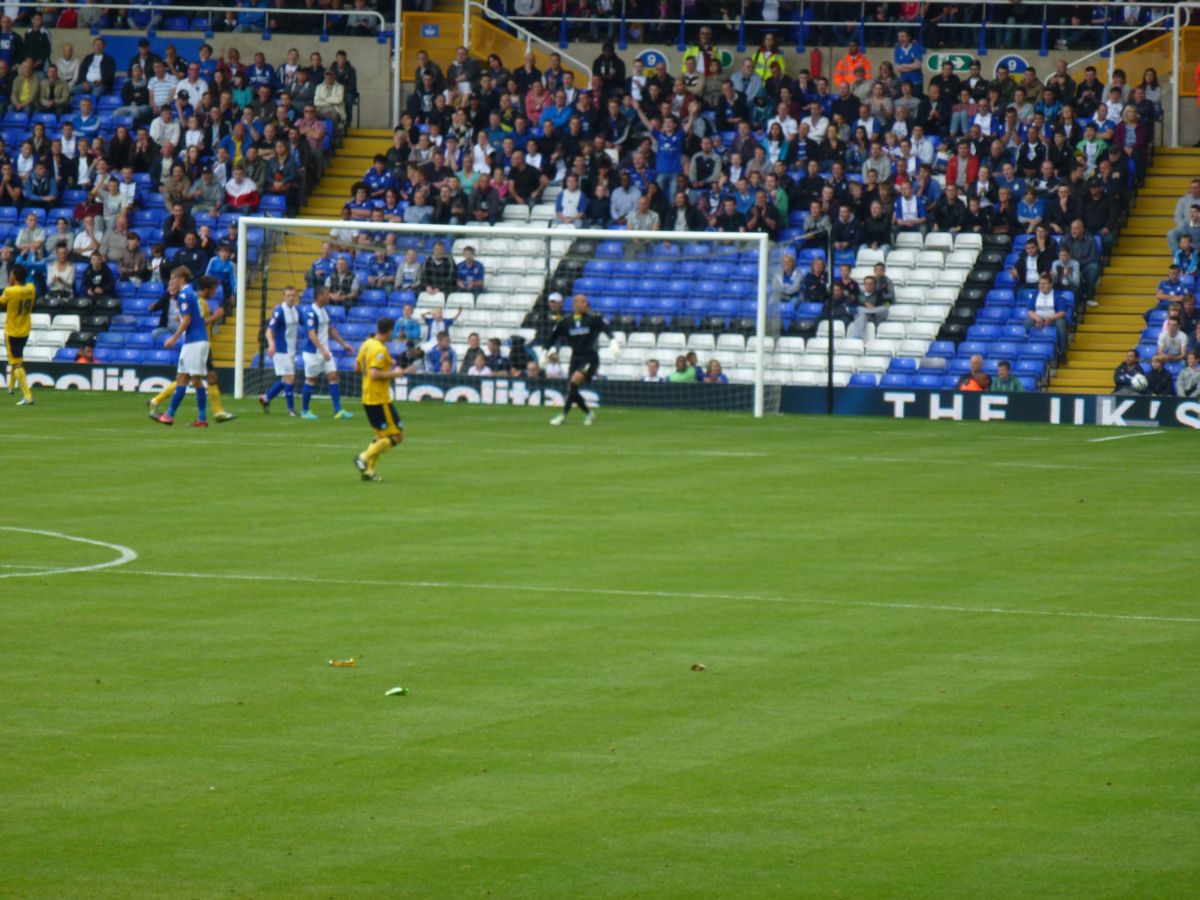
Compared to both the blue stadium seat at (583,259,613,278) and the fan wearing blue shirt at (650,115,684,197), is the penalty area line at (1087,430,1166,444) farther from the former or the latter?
the fan wearing blue shirt at (650,115,684,197)

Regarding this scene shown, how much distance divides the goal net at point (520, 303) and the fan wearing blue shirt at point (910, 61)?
5.34 metres

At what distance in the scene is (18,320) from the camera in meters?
30.7

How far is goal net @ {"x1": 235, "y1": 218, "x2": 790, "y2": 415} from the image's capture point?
108 feet

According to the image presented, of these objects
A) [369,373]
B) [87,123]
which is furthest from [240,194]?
[369,373]

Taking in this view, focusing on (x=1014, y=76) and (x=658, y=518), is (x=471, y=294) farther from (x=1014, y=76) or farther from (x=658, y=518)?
(x=658, y=518)

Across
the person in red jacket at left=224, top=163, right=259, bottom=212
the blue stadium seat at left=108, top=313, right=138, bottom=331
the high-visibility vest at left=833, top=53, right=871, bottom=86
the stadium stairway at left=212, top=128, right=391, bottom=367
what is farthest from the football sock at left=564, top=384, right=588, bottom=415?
the high-visibility vest at left=833, top=53, right=871, bottom=86

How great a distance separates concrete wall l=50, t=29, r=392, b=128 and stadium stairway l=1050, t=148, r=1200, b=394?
15182 millimetres

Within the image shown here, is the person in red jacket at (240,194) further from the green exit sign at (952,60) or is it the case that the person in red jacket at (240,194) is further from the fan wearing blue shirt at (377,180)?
the green exit sign at (952,60)

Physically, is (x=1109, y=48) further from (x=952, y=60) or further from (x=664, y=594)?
(x=664, y=594)

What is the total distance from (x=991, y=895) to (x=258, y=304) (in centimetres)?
2874

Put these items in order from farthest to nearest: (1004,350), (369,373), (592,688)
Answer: (1004,350)
(369,373)
(592,688)

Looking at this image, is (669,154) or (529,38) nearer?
(669,154)

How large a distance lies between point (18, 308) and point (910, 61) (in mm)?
16735

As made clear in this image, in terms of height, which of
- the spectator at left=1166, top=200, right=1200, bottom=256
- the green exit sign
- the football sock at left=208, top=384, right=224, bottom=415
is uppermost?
the green exit sign
